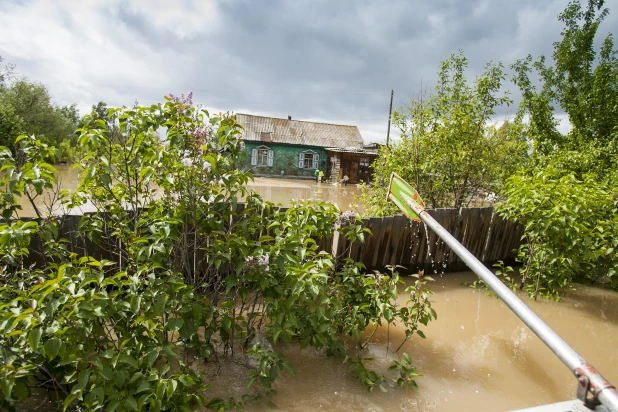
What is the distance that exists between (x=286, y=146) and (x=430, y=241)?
24.3m

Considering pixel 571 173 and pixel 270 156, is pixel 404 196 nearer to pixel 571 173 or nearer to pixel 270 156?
pixel 571 173

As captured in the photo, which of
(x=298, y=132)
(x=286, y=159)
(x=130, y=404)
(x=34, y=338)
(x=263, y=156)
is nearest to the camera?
(x=34, y=338)

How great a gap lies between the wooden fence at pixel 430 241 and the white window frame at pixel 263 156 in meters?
23.8

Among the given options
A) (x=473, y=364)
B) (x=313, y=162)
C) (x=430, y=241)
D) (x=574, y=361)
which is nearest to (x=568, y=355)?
(x=574, y=361)

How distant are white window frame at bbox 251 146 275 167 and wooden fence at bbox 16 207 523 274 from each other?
23.8m

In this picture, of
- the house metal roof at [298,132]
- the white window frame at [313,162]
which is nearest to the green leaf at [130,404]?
the house metal roof at [298,132]

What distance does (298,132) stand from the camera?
3059cm

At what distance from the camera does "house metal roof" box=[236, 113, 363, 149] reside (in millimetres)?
29375

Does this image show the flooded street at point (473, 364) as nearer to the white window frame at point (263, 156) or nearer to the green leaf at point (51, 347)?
the green leaf at point (51, 347)

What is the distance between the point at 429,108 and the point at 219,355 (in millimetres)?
6610

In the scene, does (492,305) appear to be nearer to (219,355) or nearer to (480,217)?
(480,217)

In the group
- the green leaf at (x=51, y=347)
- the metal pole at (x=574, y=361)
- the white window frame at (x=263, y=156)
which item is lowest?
the green leaf at (x=51, y=347)

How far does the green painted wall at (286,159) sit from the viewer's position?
1145 inches

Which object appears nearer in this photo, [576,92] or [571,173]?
[571,173]
